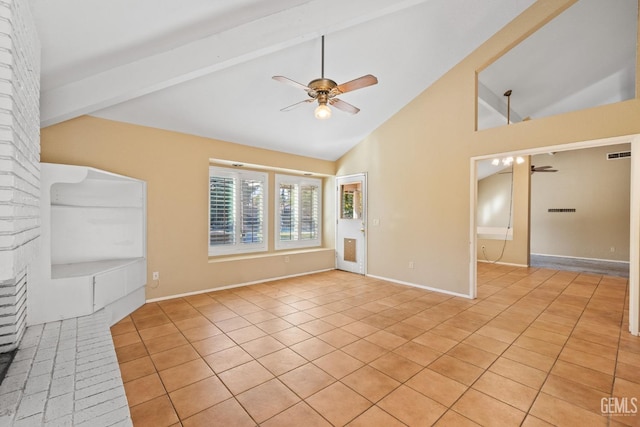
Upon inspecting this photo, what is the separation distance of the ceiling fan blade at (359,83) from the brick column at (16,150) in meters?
2.25

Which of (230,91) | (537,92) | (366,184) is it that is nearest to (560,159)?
(537,92)

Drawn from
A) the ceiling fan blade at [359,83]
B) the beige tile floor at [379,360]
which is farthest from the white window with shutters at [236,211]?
the ceiling fan blade at [359,83]

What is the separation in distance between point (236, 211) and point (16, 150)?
371 cm

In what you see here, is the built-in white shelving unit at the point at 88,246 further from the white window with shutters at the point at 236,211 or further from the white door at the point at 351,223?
the white door at the point at 351,223

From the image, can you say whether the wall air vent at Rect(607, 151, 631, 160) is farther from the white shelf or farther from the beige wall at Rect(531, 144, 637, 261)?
the white shelf

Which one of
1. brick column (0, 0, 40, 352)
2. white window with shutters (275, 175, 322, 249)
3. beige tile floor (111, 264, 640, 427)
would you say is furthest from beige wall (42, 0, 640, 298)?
brick column (0, 0, 40, 352)

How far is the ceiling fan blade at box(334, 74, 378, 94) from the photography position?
101 inches

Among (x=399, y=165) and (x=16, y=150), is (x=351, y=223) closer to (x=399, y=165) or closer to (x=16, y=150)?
(x=399, y=165)

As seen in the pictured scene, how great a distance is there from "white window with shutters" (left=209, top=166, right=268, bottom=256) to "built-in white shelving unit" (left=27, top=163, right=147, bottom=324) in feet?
3.88

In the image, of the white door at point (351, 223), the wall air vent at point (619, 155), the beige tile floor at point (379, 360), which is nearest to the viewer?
the beige tile floor at point (379, 360)

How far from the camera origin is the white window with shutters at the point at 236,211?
15.8ft

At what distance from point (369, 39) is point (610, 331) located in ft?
14.2

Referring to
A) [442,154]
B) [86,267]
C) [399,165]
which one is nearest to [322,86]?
[442,154]

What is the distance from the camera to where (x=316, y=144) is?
542cm
